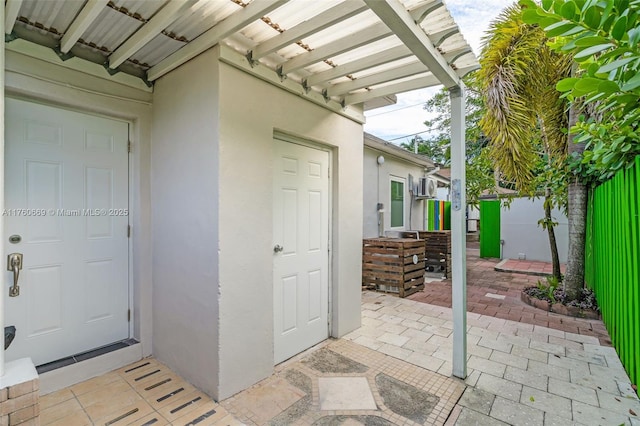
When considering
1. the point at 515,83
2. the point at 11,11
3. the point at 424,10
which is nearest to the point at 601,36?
the point at 424,10

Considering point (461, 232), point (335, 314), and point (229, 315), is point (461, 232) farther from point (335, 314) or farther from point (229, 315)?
point (229, 315)

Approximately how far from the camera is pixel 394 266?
18.2 ft

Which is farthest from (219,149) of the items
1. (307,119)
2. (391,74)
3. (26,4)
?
(391,74)

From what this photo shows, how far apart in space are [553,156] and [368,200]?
3.46 m

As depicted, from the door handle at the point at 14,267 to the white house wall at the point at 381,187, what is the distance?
5.38 metres

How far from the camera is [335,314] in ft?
12.1

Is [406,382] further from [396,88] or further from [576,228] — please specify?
[576,228]

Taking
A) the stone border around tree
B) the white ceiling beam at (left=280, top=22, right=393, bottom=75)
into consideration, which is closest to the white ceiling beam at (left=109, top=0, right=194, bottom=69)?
the white ceiling beam at (left=280, top=22, right=393, bottom=75)

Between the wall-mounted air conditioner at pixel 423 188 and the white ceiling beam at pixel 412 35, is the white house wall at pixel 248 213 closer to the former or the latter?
the white ceiling beam at pixel 412 35

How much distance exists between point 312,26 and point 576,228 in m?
4.95

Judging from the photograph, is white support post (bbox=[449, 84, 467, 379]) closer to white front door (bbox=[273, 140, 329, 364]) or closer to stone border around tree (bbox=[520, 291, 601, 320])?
white front door (bbox=[273, 140, 329, 364])

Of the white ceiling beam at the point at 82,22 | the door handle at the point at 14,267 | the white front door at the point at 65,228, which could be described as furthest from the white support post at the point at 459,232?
the door handle at the point at 14,267

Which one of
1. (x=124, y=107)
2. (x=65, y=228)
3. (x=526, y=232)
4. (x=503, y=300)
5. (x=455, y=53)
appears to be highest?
(x=455, y=53)

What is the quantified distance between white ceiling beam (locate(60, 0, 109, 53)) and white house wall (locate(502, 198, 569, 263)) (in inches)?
382
